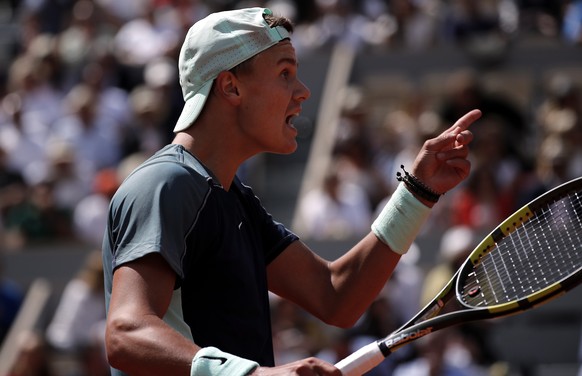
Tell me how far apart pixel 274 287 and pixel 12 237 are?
727 cm

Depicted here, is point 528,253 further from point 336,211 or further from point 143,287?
point 336,211

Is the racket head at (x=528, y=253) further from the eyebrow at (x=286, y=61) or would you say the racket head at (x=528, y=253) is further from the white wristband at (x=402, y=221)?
the eyebrow at (x=286, y=61)

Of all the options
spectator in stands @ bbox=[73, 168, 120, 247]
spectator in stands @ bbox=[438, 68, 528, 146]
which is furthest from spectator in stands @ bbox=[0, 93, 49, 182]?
spectator in stands @ bbox=[438, 68, 528, 146]

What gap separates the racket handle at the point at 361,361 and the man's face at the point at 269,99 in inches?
25.3

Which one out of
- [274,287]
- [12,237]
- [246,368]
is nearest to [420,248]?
[12,237]

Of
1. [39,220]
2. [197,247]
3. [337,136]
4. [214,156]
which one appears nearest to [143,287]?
[197,247]

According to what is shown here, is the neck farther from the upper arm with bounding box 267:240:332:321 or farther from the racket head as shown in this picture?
the racket head

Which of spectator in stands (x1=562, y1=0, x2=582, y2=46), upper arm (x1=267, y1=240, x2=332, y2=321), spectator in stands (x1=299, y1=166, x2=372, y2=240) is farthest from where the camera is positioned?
spectator in stands (x1=562, y1=0, x2=582, y2=46)

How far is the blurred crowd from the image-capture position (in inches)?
356

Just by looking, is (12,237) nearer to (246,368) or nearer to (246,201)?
(246,201)

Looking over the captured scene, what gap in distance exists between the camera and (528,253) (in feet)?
13.5

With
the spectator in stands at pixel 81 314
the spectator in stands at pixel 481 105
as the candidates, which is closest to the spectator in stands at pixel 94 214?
the spectator in stands at pixel 81 314

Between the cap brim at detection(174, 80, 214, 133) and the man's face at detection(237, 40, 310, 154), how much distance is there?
0.10 m

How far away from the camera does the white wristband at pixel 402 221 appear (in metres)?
4.01
